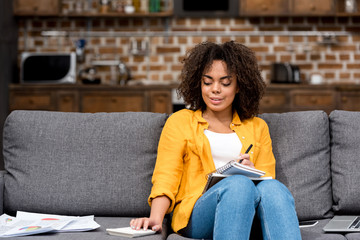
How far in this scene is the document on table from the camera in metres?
1.55

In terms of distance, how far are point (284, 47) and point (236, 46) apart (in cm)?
321

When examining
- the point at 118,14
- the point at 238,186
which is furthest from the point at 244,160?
the point at 118,14

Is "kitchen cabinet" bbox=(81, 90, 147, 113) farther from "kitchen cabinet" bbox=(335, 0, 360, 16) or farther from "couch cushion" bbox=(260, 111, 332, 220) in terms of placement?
"couch cushion" bbox=(260, 111, 332, 220)

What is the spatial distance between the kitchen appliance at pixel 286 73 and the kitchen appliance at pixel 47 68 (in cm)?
196

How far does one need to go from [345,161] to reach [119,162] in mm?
911

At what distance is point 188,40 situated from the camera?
4.88m

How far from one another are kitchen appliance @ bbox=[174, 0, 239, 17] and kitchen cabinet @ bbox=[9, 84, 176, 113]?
0.89 meters

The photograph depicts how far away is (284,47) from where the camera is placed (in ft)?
16.0

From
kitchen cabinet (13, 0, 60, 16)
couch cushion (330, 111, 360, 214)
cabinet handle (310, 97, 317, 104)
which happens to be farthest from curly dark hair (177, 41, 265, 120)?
kitchen cabinet (13, 0, 60, 16)

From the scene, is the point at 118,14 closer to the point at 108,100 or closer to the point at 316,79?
the point at 108,100

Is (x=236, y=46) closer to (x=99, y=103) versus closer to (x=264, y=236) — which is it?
(x=264, y=236)

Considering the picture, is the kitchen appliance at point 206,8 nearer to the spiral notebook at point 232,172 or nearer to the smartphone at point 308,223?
the smartphone at point 308,223

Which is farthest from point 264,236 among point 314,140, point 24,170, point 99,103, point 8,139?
point 99,103

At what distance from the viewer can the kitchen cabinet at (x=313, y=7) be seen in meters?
4.57
